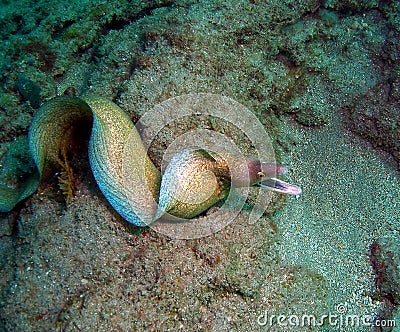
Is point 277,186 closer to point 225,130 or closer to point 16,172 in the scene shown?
point 225,130

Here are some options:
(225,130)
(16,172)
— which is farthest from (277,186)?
(16,172)

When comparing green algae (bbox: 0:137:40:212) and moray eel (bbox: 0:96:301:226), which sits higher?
moray eel (bbox: 0:96:301:226)

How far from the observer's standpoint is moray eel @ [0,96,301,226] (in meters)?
2.18

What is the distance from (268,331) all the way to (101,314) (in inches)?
45.3

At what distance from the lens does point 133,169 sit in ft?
7.39

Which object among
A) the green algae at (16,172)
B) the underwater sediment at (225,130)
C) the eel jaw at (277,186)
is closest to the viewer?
the underwater sediment at (225,130)

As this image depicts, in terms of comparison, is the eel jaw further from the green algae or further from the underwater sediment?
the green algae

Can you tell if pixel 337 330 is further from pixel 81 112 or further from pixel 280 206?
pixel 81 112

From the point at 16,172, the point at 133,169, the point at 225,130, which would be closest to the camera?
the point at 133,169

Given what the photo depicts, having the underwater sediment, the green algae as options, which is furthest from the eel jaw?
the green algae

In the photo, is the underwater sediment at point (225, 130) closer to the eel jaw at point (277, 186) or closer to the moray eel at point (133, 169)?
the moray eel at point (133, 169)

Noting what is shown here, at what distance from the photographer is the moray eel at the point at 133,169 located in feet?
7.16

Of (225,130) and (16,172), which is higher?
(225,130)

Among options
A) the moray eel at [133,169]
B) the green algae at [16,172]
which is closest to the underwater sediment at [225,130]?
the green algae at [16,172]
